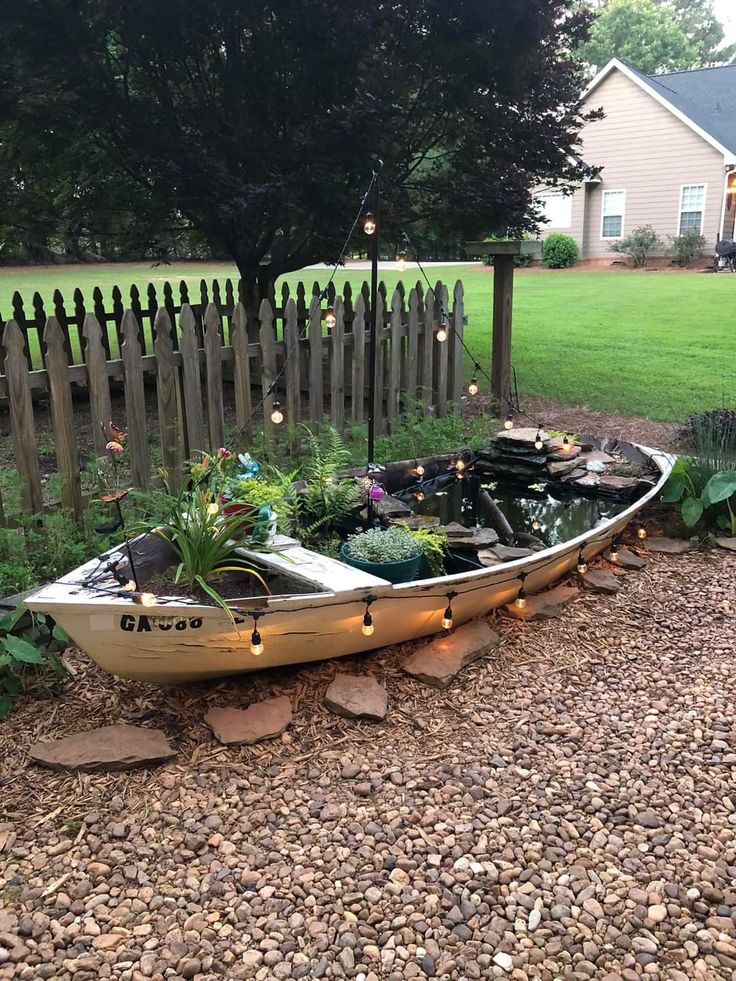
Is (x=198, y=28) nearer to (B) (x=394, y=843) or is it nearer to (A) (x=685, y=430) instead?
(A) (x=685, y=430)

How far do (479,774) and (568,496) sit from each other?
2.73 m

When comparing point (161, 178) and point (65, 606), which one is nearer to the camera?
point (65, 606)

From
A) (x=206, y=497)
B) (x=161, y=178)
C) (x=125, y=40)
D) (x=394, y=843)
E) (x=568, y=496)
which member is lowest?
(x=394, y=843)

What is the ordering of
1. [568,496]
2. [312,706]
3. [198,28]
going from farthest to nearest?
1. [198,28]
2. [568,496]
3. [312,706]

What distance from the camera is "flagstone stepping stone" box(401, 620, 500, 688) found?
3396mm

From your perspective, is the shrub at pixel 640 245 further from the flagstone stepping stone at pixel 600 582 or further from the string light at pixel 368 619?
the string light at pixel 368 619

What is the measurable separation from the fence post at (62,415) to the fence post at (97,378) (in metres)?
0.14

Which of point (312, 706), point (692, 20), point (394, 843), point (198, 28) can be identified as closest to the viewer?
point (394, 843)

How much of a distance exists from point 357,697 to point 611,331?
422 inches

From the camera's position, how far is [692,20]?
4928cm

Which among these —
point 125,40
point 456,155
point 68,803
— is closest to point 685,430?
point 456,155

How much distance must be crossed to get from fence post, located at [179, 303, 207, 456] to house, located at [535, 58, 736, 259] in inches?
812

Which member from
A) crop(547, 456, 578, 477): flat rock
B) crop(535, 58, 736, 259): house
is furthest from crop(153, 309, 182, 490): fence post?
crop(535, 58, 736, 259): house

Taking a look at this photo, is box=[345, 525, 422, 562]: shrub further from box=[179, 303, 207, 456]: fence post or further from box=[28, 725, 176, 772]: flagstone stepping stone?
box=[179, 303, 207, 456]: fence post
